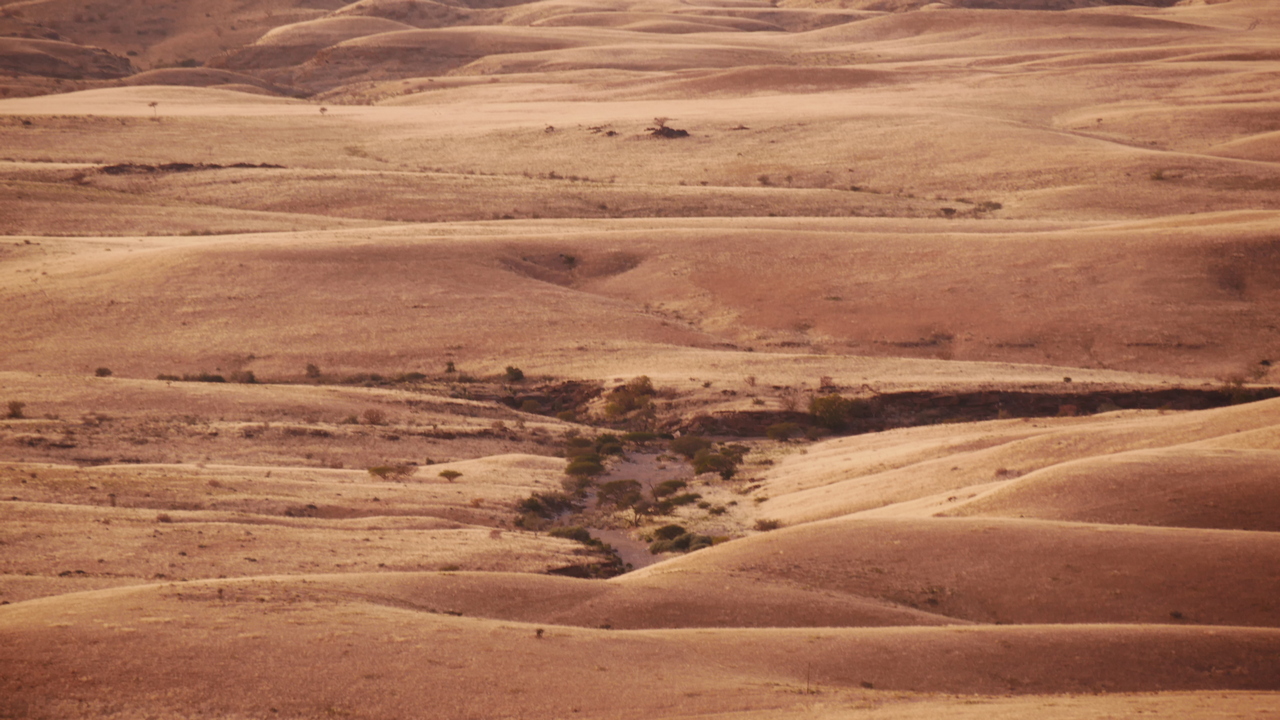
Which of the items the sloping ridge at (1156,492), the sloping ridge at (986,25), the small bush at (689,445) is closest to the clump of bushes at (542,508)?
the small bush at (689,445)

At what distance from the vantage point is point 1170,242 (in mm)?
46406

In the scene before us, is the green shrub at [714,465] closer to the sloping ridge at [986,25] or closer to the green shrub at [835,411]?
the green shrub at [835,411]

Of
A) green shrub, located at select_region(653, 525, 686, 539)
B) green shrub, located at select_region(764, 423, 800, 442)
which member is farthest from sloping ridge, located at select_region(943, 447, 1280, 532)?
green shrub, located at select_region(764, 423, 800, 442)

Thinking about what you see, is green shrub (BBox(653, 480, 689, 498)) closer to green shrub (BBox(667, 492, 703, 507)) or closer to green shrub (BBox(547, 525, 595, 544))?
green shrub (BBox(667, 492, 703, 507))

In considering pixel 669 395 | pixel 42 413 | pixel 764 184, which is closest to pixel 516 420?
pixel 669 395

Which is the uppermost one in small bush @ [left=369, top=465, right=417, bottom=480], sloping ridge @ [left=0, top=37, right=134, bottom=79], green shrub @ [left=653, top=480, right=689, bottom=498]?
Answer: sloping ridge @ [left=0, top=37, right=134, bottom=79]

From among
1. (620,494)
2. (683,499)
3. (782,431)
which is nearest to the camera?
(683,499)

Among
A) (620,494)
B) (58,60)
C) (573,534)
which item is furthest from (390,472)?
(58,60)

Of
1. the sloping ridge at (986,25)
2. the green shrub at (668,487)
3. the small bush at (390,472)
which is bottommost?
the green shrub at (668,487)

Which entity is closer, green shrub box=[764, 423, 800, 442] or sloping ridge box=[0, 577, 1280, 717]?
sloping ridge box=[0, 577, 1280, 717]

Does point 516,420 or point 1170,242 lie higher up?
point 1170,242

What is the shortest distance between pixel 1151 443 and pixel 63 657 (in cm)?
2158

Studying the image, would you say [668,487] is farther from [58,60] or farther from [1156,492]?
[58,60]

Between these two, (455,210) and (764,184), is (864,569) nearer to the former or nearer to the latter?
(455,210)
